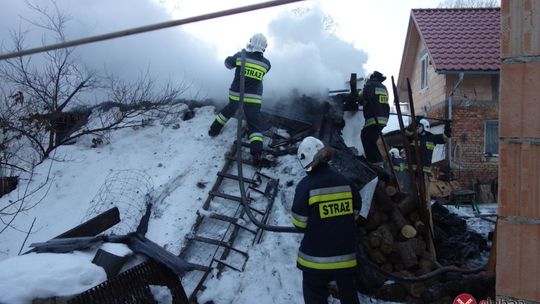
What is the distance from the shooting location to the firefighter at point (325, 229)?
3.70 m

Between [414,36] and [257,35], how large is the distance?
11.3m

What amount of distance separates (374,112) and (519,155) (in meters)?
4.68

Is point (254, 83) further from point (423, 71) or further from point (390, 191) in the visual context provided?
point (423, 71)

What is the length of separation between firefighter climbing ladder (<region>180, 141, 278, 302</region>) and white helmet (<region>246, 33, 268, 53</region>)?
164 cm

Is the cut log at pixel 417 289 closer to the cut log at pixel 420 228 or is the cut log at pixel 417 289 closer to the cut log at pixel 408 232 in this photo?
the cut log at pixel 408 232

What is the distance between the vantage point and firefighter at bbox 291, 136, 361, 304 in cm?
370

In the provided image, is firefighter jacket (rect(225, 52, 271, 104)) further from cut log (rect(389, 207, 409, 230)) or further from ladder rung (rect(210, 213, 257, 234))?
cut log (rect(389, 207, 409, 230))

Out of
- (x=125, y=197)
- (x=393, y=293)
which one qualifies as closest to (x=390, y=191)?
(x=393, y=293)

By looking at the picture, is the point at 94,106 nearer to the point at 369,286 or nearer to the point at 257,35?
the point at 257,35

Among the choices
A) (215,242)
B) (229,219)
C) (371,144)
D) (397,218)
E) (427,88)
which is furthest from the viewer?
(427,88)

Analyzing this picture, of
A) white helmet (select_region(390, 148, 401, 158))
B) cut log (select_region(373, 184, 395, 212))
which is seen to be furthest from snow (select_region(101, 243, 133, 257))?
white helmet (select_region(390, 148, 401, 158))

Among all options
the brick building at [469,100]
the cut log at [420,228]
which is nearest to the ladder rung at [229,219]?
the cut log at [420,228]

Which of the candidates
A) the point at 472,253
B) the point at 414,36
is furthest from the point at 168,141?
the point at 414,36

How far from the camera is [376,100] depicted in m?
6.95
